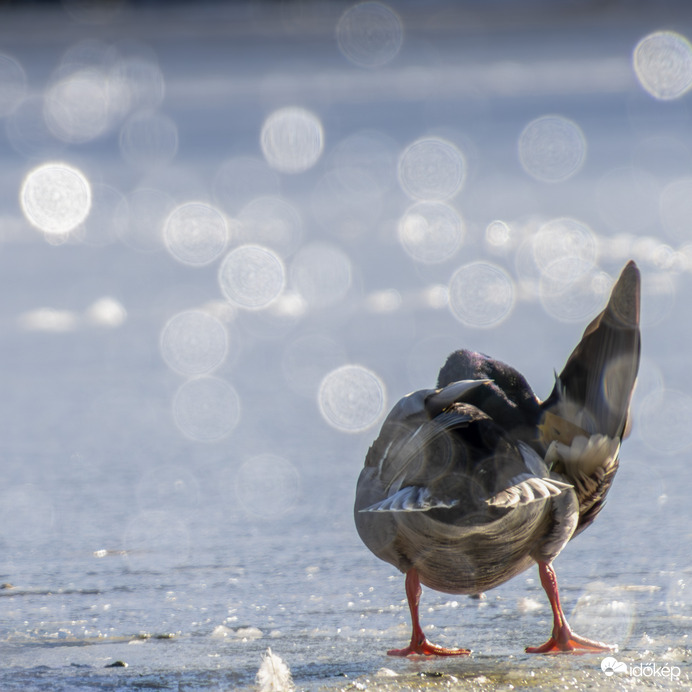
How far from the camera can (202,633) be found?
4.59 m

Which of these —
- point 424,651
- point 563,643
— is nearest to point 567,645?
point 563,643

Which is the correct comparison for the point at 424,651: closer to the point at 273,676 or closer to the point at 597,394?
the point at 273,676

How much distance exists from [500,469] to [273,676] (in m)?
A: 1.16

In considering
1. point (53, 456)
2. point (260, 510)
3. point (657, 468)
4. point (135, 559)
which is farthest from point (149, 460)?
point (657, 468)

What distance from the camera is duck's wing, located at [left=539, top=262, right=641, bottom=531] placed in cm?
415

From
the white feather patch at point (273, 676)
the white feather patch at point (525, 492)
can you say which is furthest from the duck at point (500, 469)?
the white feather patch at point (273, 676)

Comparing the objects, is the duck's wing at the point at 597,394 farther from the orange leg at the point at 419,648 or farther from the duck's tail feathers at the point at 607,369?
the orange leg at the point at 419,648

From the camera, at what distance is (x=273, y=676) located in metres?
3.66

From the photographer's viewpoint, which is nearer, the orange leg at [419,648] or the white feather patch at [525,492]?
the white feather patch at [525,492]

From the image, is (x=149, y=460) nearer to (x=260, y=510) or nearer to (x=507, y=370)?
(x=260, y=510)

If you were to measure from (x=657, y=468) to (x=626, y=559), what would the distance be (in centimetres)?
301

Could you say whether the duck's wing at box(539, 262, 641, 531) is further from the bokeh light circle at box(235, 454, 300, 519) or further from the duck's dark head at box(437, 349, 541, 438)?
the bokeh light circle at box(235, 454, 300, 519)

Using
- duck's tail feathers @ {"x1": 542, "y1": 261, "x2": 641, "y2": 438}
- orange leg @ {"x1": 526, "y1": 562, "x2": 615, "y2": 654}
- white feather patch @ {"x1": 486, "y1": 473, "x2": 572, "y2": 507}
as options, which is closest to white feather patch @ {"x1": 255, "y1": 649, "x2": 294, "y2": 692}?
white feather patch @ {"x1": 486, "y1": 473, "x2": 572, "y2": 507}

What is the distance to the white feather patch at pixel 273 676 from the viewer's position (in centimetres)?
362
